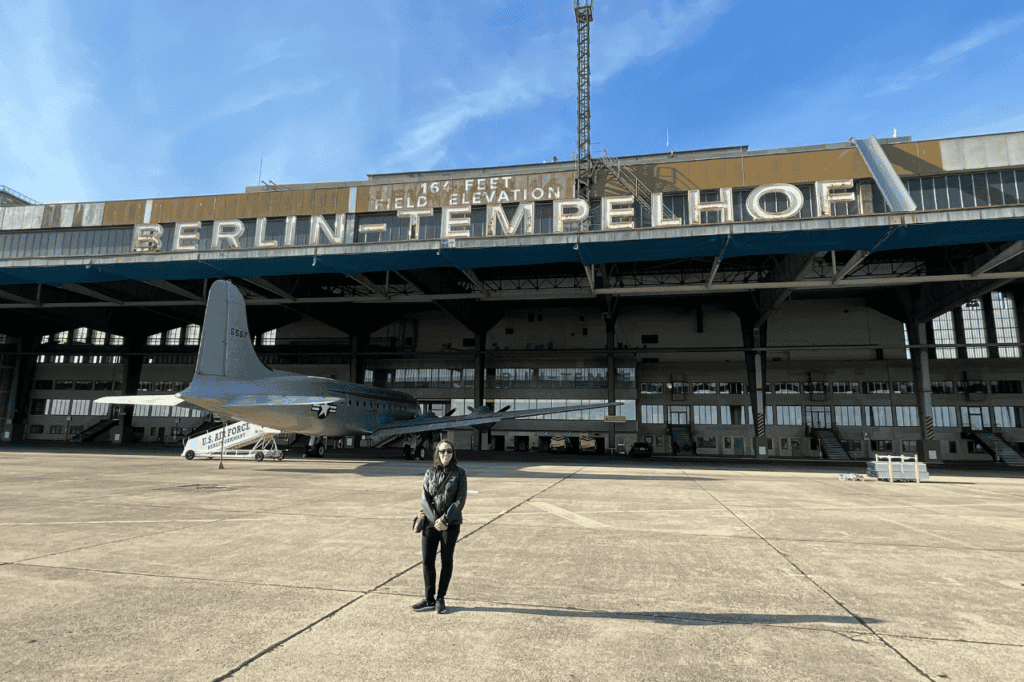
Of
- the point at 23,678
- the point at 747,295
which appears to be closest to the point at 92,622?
the point at 23,678

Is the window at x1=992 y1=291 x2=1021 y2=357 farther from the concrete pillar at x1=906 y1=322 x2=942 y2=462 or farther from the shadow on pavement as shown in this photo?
the shadow on pavement

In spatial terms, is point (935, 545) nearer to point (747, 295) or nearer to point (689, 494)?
point (689, 494)

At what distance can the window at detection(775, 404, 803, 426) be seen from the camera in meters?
55.2

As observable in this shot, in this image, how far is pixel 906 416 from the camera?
52688 mm

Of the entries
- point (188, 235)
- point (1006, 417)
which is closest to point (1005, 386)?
point (1006, 417)

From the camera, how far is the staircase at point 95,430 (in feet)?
207

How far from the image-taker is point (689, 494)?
18.9 meters

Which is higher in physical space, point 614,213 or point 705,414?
point 614,213

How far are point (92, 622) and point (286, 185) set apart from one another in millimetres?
63054

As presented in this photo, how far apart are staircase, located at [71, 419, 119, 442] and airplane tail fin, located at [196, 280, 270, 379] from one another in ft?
166

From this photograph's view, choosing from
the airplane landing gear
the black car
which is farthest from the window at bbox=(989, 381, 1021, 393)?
the airplane landing gear

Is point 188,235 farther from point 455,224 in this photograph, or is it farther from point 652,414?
point 652,414

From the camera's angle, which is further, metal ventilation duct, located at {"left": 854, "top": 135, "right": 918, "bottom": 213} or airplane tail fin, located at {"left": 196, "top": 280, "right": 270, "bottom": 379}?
metal ventilation duct, located at {"left": 854, "top": 135, "right": 918, "bottom": 213}

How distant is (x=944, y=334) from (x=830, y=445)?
641 inches
